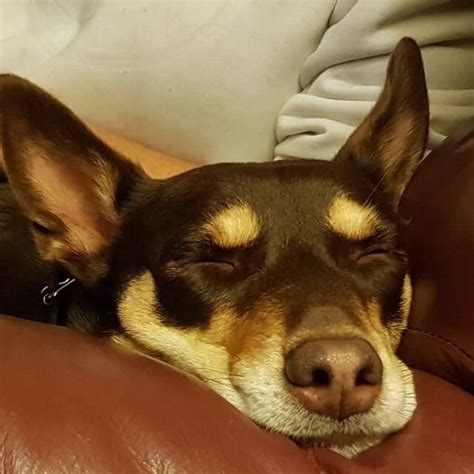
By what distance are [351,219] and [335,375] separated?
399mm

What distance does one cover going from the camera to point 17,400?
941 mm

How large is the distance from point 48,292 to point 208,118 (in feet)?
2.35

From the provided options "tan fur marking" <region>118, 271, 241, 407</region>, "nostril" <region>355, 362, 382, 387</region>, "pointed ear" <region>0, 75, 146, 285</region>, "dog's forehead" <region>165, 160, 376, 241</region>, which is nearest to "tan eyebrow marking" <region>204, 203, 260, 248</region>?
"dog's forehead" <region>165, 160, 376, 241</region>

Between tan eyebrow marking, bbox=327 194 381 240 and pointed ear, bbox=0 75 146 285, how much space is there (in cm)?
35

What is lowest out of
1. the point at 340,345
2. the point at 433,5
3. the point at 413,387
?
the point at 413,387

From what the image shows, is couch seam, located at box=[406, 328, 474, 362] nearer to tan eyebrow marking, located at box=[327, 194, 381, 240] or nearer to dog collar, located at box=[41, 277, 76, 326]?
tan eyebrow marking, located at box=[327, 194, 381, 240]

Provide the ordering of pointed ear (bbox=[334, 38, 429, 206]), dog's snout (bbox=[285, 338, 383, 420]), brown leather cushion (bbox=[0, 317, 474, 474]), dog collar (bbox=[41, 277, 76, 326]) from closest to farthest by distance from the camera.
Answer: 1. brown leather cushion (bbox=[0, 317, 474, 474])
2. dog's snout (bbox=[285, 338, 383, 420])
3. dog collar (bbox=[41, 277, 76, 326])
4. pointed ear (bbox=[334, 38, 429, 206])

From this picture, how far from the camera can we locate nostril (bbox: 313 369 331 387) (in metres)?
1.09

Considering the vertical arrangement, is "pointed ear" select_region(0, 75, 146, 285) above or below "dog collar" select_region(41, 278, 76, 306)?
above

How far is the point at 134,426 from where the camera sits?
0.94 metres

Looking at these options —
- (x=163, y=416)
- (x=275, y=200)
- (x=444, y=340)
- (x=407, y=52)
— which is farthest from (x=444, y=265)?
(x=163, y=416)

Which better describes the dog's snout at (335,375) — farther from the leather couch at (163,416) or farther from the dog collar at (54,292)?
the dog collar at (54,292)

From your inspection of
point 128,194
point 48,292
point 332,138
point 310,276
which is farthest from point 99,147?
point 332,138

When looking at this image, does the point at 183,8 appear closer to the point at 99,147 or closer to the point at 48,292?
the point at 99,147
